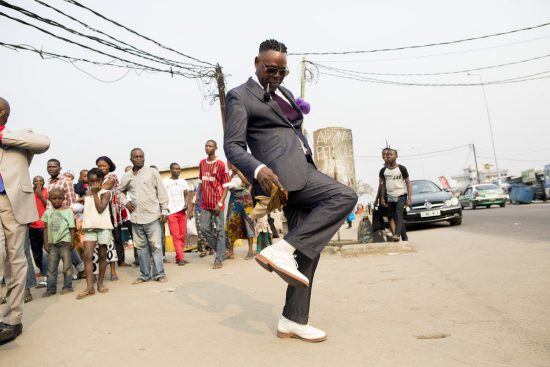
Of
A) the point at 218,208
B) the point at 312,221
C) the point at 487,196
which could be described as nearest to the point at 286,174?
the point at 312,221

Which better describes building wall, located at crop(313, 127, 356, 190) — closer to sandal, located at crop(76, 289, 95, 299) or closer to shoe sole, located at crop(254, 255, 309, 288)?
sandal, located at crop(76, 289, 95, 299)

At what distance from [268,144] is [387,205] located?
5622mm

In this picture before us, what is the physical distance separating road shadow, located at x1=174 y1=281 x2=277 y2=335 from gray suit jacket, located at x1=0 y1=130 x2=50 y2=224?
1710 mm

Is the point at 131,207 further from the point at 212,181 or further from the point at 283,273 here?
the point at 283,273

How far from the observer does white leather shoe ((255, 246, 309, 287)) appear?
8.05 feet

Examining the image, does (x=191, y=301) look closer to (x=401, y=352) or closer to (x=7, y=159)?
(x=7, y=159)

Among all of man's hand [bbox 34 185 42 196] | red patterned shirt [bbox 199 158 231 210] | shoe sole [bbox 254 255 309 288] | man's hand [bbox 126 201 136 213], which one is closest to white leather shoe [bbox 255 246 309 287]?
shoe sole [bbox 254 255 309 288]

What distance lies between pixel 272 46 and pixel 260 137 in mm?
627

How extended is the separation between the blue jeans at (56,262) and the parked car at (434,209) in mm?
8785

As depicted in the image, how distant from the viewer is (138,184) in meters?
A: 6.31

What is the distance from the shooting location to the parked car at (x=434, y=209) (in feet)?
39.2

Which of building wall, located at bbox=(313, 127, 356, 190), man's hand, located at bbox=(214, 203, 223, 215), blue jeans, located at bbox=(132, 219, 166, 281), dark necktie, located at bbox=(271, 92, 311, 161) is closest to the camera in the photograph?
dark necktie, located at bbox=(271, 92, 311, 161)

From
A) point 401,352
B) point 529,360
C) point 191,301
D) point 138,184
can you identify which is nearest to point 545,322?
point 529,360

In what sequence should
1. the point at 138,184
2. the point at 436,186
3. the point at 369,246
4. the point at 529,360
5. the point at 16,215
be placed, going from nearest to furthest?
the point at 529,360, the point at 16,215, the point at 138,184, the point at 369,246, the point at 436,186
